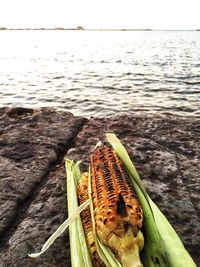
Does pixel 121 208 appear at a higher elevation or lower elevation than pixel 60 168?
higher

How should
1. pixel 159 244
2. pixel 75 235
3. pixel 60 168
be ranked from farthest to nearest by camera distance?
pixel 60 168, pixel 75 235, pixel 159 244

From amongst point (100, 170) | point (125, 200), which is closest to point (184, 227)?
point (125, 200)

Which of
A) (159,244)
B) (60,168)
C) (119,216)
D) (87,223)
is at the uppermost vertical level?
(119,216)

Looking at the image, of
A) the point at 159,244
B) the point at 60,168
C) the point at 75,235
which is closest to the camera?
the point at 159,244

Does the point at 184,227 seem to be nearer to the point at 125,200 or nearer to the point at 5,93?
the point at 125,200

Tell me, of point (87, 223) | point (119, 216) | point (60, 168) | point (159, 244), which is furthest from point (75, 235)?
point (60, 168)

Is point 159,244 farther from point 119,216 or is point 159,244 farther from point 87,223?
point 87,223

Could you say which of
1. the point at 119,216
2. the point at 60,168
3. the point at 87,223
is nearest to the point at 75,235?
the point at 87,223

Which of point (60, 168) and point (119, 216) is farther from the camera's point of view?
point (60, 168)

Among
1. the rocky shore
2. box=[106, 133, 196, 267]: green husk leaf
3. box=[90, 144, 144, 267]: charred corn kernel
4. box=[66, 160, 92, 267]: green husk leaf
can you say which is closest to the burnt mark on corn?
box=[90, 144, 144, 267]: charred corn kernel
